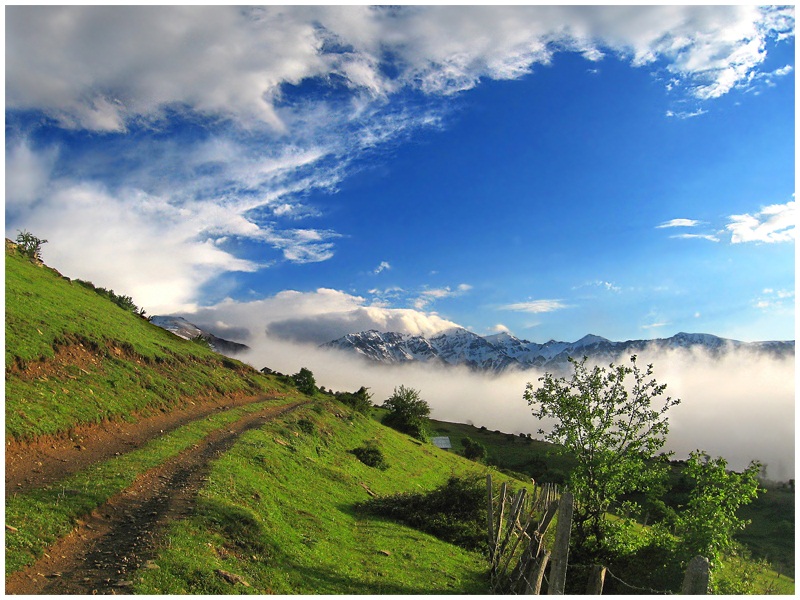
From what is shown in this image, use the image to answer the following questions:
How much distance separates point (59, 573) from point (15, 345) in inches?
970

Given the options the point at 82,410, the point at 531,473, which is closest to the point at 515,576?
the point at 82,410

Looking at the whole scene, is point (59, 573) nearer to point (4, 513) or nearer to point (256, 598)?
point (4, 513)

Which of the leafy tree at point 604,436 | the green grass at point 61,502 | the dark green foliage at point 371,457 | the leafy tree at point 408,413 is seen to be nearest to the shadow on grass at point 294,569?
the green grass at point 61,502

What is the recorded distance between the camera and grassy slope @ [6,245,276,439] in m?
27.9

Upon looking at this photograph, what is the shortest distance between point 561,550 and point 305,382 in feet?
279

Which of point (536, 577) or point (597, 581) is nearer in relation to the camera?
point (597, 581)

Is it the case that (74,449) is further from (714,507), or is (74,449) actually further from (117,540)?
(714,507)

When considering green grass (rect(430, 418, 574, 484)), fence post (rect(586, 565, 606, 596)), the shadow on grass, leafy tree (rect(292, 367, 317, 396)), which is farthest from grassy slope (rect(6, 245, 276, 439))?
green grass (rect(430, 418, 574, 484))

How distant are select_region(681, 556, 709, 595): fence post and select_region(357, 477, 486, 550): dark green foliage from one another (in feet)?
66.1

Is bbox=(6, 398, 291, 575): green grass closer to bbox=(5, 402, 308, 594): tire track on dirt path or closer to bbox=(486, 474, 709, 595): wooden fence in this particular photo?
bbox=(5, 402, 308, 594): tire track on dirt path

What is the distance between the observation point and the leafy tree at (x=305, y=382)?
9106 centimetres

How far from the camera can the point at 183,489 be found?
21766mm

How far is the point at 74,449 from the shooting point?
84.0 feet

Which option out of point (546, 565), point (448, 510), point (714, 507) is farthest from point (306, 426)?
point (714, 507)
